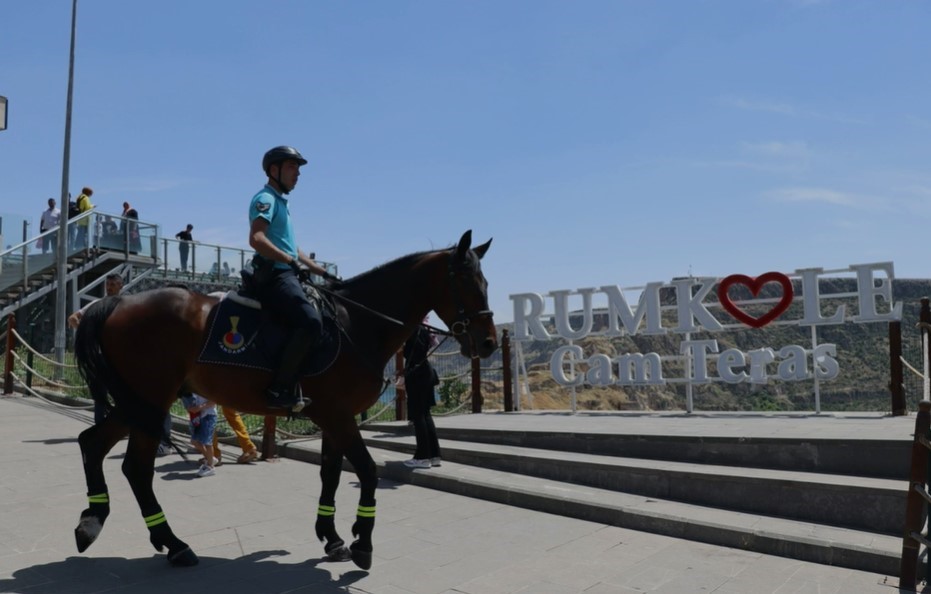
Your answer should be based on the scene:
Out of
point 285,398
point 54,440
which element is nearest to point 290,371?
point 285,398

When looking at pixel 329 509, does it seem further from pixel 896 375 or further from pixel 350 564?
pixel 896 375

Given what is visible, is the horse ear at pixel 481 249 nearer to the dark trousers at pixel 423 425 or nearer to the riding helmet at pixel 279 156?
the riding helmet at pixel 279 156

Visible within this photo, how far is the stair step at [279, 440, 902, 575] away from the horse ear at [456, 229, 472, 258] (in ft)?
8.96

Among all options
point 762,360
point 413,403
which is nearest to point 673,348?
point 762,360

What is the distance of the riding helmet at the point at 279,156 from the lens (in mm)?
5188

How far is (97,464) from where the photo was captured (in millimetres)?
4926

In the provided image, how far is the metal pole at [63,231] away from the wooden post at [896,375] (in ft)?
54.2

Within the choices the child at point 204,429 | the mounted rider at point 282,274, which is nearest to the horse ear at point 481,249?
the mounted rider at point 282,274

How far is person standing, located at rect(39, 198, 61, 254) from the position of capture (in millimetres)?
19734

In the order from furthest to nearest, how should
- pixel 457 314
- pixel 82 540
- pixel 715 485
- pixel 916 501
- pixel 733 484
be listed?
pixel 715 485, pixel 733 484, pixel 457 314, pixel 82 540, pixel 916 501

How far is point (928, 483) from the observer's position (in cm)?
441

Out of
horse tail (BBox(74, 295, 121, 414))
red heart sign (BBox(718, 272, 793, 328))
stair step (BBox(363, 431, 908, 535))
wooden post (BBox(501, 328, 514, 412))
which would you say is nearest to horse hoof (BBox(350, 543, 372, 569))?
horse tail (BBox(74, 295, 121, 414))

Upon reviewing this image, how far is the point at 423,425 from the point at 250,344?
363 cm

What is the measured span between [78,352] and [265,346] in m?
1.29
